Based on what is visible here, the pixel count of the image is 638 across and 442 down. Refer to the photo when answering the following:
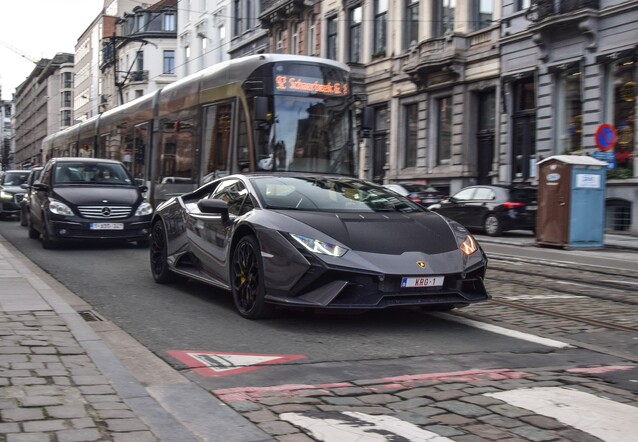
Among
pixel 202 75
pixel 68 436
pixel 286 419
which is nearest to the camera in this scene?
pixel 68 436

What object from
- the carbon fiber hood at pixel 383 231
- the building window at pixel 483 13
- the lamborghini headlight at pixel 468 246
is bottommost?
the lamborghini headlight at pixel 468 246

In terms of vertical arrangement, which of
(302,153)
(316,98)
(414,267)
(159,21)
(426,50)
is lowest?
(414,267)

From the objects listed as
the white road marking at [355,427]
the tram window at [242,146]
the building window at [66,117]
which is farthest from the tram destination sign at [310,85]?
the building window at [66,117]

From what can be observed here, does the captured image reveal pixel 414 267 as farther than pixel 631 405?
Yes

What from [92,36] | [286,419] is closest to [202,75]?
[286,419]

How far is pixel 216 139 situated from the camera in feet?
51.6

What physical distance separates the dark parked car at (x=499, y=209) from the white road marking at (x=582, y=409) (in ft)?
57.6

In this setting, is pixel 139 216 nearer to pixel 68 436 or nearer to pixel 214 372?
pixel 214 372

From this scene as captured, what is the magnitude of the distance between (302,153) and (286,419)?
10.9 m

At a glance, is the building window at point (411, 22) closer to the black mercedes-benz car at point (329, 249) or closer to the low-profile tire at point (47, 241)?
the low-profile tire at point (47, 241)

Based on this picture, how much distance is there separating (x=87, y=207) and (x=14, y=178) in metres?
13.2

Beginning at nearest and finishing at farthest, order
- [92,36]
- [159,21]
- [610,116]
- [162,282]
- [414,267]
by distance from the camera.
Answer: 1. [414,267]
2. [162,282]
3. [610,116]
4. [159,21]
5. [92,36]

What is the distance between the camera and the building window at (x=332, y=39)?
3953 centimetres

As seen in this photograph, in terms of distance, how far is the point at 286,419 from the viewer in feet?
13.2
